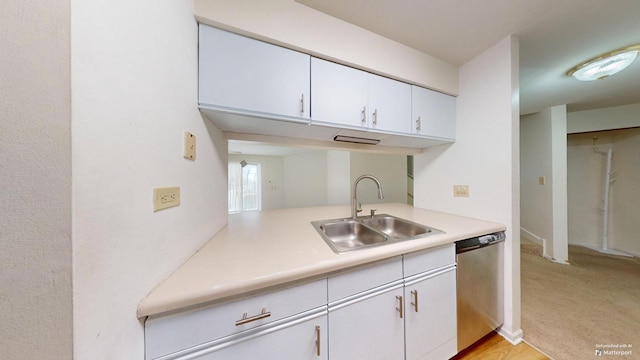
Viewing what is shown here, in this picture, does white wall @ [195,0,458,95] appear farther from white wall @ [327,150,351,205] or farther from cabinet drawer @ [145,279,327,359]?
white wall @ [327,150,351,205]

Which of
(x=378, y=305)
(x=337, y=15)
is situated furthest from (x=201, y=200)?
(x=337, y=15)

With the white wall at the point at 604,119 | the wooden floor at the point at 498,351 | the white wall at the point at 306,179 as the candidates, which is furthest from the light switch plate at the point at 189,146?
the white wall at the point at 604,119

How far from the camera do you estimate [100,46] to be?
0.43 meters

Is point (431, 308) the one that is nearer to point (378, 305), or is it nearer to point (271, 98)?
point (378, 305)

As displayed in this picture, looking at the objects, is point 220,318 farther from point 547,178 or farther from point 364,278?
point 547,178

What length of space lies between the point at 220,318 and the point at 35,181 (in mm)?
582

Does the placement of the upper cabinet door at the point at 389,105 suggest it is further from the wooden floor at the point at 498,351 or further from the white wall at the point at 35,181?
the wooden floor at the point at 498,351

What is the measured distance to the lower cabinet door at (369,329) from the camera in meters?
0.82

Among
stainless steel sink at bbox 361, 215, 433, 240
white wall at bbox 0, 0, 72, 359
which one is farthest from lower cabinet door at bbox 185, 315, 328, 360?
stainless steel sink at bbox 361, 215, 433, 240

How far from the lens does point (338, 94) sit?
1218 millimetres

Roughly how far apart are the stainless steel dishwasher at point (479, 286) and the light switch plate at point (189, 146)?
5.10 feet

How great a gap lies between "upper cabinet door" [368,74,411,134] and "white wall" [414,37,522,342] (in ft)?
1.85

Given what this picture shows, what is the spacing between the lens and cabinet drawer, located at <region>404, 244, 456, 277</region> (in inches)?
39.4

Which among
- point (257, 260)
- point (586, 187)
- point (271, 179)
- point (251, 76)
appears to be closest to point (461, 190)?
point (257, 260)
